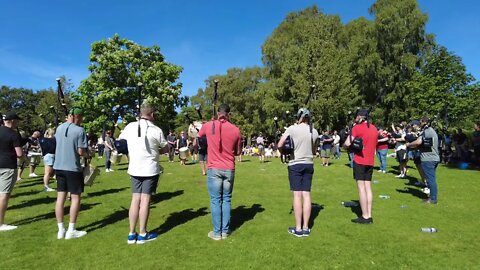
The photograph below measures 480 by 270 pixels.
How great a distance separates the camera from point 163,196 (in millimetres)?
10750

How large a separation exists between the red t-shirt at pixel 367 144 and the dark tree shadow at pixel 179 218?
370 cm

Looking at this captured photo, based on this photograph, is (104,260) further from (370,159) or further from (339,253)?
(370,159)

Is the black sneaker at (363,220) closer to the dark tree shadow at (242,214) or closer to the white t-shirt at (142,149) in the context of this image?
the dark tree shadow at (242,214)

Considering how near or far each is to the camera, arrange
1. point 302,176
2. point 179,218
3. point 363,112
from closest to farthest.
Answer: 1. point 302,176
2. point 363,112
3. point 179,218

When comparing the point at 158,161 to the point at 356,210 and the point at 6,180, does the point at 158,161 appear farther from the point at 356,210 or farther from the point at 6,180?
the point at 356,210

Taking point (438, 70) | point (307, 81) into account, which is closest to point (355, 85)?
point (307, 81)

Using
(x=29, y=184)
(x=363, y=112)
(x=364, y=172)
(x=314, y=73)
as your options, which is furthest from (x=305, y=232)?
(x=314, y=73)

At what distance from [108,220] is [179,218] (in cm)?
153

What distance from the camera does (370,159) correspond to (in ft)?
24.3

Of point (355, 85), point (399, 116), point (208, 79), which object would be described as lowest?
point (399, 116)

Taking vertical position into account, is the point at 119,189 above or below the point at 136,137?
below

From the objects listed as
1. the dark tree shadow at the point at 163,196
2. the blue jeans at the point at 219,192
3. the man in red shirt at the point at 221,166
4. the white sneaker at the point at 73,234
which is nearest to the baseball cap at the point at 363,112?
the man in red shirt at the point at 221,166

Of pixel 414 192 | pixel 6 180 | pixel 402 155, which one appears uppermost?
pixel 402 155

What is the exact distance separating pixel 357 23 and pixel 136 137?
42.6m
